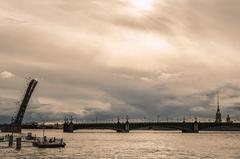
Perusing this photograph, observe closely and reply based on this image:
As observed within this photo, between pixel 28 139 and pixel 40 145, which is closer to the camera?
pixel 40 145

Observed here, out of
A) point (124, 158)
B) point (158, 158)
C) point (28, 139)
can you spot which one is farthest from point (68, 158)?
point (28, 139)

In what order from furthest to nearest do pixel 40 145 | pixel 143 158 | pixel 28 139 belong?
pixel 28 139 → pixel 40 145 → pixel 143 158

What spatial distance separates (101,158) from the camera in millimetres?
93312

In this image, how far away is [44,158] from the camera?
288 feet

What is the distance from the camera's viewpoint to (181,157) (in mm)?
95688

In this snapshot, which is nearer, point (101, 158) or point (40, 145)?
point (101, 158)

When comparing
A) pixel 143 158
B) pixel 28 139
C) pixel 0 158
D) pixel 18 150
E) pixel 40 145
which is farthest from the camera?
pixel 28 139

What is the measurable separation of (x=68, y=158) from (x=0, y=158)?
12454mm

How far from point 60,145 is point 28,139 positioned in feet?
129

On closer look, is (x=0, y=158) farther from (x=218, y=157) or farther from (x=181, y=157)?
(x=218, y=157)

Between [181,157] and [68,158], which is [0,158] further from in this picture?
[181,157]

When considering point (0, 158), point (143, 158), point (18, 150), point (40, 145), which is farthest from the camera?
point (40, 145)

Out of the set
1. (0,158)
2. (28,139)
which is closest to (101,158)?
(0,158)

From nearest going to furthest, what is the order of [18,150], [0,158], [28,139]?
1. [0,158]
2. [18,150]
3. [28,139]
